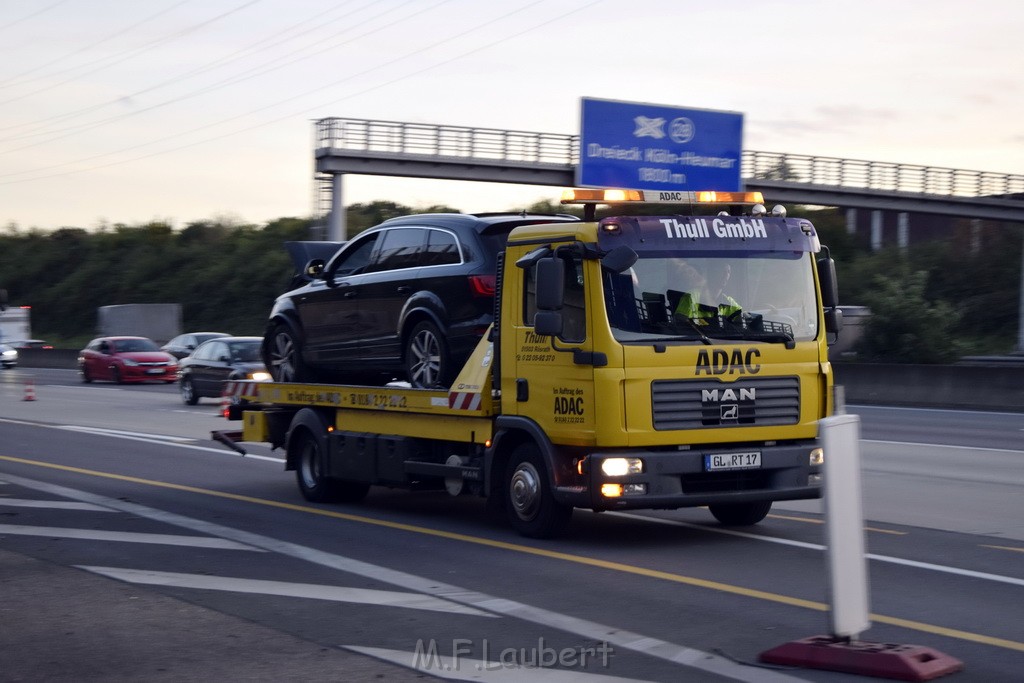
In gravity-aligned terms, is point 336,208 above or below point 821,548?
above

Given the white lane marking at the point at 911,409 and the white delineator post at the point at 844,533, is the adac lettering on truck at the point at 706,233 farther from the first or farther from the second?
the white lane marking at the point at 911,409

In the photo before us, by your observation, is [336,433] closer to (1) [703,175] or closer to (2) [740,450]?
(2) [740,450]

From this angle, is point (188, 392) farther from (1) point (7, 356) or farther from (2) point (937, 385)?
(1) point (7, 356)

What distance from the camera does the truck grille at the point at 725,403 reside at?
30.6ft

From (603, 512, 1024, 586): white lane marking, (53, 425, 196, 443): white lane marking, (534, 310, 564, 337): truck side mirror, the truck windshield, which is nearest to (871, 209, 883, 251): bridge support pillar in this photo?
(53, 425, 196, 443): white lane marking

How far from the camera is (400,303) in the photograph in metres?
11.4

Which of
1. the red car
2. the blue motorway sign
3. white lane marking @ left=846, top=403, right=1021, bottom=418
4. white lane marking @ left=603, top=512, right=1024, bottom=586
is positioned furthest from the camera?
the red car

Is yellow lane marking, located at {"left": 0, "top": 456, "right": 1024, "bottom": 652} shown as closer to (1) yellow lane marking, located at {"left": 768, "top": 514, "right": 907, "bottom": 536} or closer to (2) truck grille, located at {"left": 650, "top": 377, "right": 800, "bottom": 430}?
(2) truck grille, located at {"left": 650, "top": 377, "right": 800, "bottom": 430}

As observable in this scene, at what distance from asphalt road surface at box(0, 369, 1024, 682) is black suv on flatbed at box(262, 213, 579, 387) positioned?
1360 millimetres

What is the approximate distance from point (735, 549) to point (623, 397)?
144cm

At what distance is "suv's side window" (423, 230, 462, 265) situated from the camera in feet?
35.6

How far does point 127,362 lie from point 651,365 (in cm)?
3174

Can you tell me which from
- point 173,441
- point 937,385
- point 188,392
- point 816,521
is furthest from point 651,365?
point 188,392

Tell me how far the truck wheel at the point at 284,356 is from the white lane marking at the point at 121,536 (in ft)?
10.4
